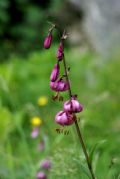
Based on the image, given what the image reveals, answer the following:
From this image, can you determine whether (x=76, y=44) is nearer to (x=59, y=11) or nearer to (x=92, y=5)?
(x=59, y=11)

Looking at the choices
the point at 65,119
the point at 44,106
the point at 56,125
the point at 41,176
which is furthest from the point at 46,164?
the point at 44,106

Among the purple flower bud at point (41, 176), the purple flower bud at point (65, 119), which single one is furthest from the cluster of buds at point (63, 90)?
the purple flower bud at point (41, 176)

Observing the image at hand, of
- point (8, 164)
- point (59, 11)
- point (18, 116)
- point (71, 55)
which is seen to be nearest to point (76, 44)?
point (59, 11)

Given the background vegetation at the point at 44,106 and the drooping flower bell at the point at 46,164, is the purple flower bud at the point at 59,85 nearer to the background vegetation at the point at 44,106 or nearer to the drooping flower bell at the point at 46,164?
the background vegetation at the point at 44,106

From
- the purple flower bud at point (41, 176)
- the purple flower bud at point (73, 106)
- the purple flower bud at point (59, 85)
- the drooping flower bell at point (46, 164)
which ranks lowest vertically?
the purple flower bud at point (41, 176)

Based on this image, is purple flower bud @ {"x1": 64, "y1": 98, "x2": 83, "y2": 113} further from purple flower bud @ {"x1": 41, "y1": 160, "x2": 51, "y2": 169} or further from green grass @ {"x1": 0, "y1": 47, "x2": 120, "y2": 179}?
purple flower bud @ {"x1": 41, "y1": 160, "x2": 51, "y2": 169}

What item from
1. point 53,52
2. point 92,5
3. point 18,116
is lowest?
point 18,116
